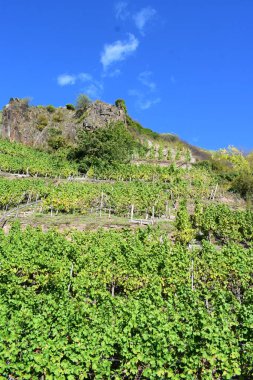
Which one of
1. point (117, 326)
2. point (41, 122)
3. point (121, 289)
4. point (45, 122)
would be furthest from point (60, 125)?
point (117, 326)

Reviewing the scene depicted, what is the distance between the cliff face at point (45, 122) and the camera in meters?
69.1

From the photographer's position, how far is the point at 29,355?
908cm

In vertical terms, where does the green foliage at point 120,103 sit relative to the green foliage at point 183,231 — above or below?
above

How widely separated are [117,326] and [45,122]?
65.9 metres

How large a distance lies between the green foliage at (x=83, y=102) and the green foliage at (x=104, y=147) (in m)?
15.7

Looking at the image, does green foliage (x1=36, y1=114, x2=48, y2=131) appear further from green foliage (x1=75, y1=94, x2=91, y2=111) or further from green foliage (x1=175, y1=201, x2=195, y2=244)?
green foliage (x1=175, y1=201, x2=195, y2=244)

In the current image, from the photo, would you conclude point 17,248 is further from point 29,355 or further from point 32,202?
point 32,202

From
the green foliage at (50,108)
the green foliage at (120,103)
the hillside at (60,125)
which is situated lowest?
the hillside at (60,125)

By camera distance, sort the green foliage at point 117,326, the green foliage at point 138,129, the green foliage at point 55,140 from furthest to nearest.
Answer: the green foliage at point 138,129 < the green foliage at point 55,140 < the green foliage at point 117,326

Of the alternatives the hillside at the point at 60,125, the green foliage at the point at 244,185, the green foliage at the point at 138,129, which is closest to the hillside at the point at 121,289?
the green foliage at the point at 244,185

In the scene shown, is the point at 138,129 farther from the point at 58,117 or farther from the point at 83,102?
the point at 58,117

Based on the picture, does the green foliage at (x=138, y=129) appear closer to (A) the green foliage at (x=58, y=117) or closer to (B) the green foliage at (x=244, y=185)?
(A) the green foliage at (x=58, y=117)

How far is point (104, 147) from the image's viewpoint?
A: 54.9 meters

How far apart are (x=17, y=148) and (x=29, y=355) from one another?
5614 cm
